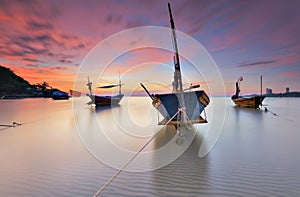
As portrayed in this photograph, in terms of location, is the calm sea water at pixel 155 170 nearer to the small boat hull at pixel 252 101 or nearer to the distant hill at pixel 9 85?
the small boat hull at pixel 252 101

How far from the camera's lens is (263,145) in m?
5.46

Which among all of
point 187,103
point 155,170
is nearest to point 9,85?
point 187,103

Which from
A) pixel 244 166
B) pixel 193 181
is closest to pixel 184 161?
pixel 193 181

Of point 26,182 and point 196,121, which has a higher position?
point 196,121

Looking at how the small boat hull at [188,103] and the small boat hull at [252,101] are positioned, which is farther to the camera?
the small boat hull at [252,101]

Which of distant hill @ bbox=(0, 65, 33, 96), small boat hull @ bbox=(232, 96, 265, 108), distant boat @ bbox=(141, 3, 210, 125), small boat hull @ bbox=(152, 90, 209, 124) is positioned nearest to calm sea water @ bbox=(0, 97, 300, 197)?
distant boat @ bbox=(141, 3, 210, 125)

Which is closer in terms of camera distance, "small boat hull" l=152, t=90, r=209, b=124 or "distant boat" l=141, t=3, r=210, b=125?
"distant boat" l=141, t=3, r=210, b=125

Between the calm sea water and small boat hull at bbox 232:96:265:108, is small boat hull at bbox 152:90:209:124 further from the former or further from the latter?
small boat hull at bbox 232:96:265:108

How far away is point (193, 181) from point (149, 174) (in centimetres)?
93

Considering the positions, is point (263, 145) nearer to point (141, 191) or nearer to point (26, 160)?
point (141, 191)

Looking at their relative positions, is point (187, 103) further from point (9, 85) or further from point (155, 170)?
point (9, 85)

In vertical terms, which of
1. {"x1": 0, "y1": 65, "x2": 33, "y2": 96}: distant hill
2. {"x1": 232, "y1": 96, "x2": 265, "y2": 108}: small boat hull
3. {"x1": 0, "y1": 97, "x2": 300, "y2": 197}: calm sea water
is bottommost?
{"x1": 0, "y1": 97, "x2": 300, "y2": 197}: calm sea water

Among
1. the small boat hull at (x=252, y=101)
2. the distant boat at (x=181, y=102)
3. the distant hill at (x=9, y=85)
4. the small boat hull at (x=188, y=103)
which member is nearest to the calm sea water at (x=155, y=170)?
the distant boat at (x=181, y=102)

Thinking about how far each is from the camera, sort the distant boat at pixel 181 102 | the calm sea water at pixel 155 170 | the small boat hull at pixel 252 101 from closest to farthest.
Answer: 1. the calm sea water at pixel 155 170
2. the distant boat at pixel 181 102
3. the small boat hull at pixel 252 101
